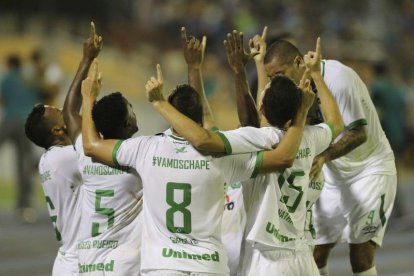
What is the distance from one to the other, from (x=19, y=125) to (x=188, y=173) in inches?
334

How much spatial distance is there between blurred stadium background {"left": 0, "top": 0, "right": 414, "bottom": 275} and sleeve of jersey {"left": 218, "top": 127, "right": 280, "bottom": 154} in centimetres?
1131

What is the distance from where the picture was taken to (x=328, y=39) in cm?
2041

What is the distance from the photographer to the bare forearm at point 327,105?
651 cm

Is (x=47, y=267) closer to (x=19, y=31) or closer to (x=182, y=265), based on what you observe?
(x=182, y=265)

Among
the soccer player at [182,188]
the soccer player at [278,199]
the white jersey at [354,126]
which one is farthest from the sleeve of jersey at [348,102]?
the soccer player at [182,188]

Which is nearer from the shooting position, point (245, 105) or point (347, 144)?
point (245, 105)

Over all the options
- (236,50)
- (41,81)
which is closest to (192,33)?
(41,81)

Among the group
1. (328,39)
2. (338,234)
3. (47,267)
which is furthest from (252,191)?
(328,39)

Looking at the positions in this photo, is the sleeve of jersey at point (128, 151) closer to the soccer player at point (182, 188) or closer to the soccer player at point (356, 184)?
the soccer player at point (182, 188)

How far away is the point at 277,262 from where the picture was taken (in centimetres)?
605

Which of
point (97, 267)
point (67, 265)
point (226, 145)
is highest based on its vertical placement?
point (226, 145)

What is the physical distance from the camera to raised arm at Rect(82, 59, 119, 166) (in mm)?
5996

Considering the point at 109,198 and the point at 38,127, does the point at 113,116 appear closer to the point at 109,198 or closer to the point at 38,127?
the point at 109,198

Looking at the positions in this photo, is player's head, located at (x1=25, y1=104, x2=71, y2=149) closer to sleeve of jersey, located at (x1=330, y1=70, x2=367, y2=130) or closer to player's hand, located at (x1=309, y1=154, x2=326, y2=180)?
player's hand, located at (x1=309, y1=154, x2=326, y2=180)
